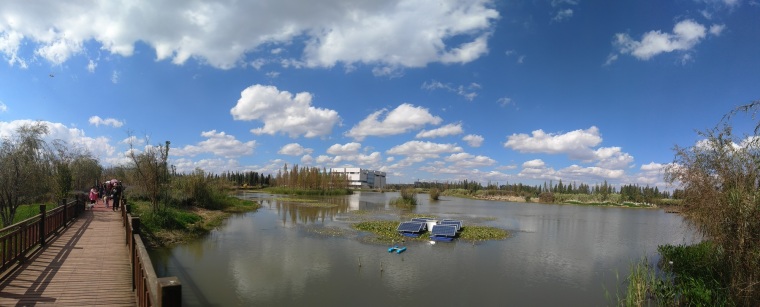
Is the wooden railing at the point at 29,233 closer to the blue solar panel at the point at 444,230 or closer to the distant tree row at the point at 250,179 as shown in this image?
the blue solar panel at the point at 444,230

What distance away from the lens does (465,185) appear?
139125mm

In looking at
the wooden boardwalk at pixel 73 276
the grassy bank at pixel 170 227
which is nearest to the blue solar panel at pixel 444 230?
the grassy bank at pixel 170 227

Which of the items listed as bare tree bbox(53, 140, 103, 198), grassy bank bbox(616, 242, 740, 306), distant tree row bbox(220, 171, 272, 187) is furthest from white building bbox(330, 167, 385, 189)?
grassy bank bbox(616, 242, 740, 306)

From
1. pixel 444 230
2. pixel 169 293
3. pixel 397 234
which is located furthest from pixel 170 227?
pixel 169 293

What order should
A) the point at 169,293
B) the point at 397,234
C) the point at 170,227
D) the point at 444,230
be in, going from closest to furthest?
the point at 169,293
the point at 170,227
the point at 397,234
the point at 444,230

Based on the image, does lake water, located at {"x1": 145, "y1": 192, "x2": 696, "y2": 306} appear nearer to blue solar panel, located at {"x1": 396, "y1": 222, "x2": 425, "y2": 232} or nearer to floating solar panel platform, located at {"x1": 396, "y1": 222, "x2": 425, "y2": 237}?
floating solar panel platform, located at {"x1": 396, "y1": 222, "x2": 425, "y2": 237}

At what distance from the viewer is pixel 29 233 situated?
980 cm

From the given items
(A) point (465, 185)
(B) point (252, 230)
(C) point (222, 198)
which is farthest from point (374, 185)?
(B) point (252, 230)

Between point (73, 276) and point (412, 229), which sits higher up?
point (73, 276)

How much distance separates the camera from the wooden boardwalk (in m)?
6.77

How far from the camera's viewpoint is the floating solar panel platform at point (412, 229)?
21773 mm

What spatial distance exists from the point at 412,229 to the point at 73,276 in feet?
53.7

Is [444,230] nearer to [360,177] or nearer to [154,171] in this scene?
[154,171]

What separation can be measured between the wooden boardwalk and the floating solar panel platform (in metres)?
13.6
